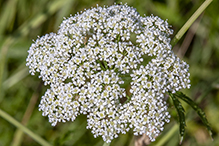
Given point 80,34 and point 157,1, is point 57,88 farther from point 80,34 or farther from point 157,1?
point 157,1

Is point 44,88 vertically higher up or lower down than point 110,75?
lower down

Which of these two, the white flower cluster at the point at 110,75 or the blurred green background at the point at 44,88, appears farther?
the blurred green background at the point at 44,88

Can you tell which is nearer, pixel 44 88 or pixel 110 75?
pixel 110 75

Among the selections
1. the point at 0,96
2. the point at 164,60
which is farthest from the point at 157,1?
the point at 0,96

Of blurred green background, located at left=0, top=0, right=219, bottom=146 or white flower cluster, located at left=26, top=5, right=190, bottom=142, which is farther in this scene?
blurred green background, located at left=0, top=0, right=219, bottom=146
